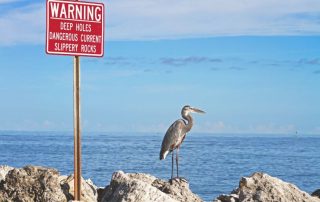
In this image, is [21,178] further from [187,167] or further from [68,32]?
[187,167]

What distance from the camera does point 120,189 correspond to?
1258cm

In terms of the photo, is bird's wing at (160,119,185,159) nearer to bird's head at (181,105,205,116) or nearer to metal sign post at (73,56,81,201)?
bird's head at (181,105,205,116)

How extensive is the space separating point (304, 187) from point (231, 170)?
965cm

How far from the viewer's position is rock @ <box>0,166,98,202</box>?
13023mm

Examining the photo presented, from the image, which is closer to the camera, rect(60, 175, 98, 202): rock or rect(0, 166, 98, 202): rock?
rect(0, 166, 98, 202): rock

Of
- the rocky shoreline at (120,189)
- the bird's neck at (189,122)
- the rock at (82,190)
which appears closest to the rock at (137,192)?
the rocky shoreline at (120,189)

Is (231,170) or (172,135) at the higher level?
(172,135)

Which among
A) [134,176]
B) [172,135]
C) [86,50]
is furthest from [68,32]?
[172,135]

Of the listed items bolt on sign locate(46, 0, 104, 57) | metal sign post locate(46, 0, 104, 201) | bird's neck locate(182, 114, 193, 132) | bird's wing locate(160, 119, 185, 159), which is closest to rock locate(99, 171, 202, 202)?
metal sign post locate(46, 0, 104, 201)

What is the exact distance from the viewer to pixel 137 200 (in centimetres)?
1190

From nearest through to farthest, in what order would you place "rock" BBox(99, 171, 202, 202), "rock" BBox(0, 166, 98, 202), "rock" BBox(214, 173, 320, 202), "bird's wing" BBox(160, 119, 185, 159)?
1. "rock" BBox(99, 171, 202, 202)
2. "rock" BBox(0, 166, 98, 202)
3. "rock" BBox(214, 173, 320, 202)
4. "bird's wing" BBox(160, 119, 185, 159)

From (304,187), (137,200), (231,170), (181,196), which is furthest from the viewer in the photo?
(231,170)

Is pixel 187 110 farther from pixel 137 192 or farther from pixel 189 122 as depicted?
pixel 137 192

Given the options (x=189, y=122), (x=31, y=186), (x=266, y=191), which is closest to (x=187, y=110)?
(x=189, y=122)
